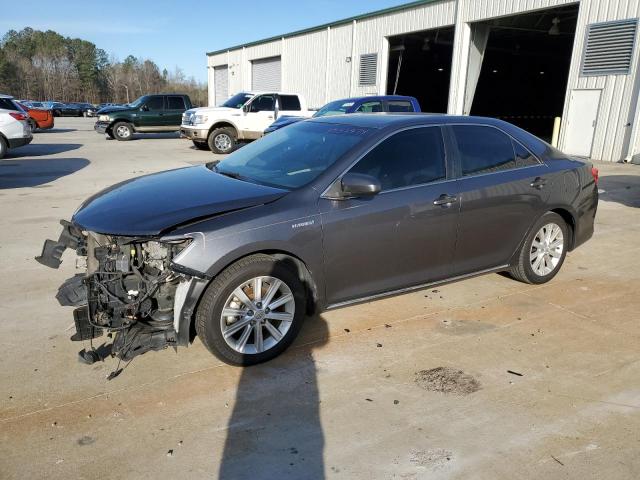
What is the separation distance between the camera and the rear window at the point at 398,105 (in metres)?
12.8

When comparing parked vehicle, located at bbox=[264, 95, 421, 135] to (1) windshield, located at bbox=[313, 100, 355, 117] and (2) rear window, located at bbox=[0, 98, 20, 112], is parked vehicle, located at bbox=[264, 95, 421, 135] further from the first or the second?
(2) rear window, located at bbox=[0, 98, 20, 112]

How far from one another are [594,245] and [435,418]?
16.0 ft

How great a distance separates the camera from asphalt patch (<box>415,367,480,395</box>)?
3.36 meters

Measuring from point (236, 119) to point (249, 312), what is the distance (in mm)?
14317

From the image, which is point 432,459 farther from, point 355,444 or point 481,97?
point 481,97

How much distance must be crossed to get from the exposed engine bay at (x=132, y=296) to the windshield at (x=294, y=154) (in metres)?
1.08

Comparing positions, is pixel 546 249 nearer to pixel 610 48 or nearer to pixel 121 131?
pixel 610 48

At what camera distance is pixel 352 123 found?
4.40m

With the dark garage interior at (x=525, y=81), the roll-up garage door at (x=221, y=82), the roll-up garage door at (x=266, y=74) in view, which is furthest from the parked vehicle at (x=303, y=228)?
the roll-up garage door at (x=221, y=82)

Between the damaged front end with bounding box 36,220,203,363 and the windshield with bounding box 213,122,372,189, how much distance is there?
41.7 inches

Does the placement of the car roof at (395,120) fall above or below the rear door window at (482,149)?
above

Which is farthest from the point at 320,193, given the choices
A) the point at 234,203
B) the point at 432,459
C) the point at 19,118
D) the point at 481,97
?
the point at 481,97

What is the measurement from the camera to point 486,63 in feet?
112

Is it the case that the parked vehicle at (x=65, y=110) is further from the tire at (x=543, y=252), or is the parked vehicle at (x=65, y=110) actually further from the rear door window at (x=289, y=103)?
the tire at (x=543, y=252)
